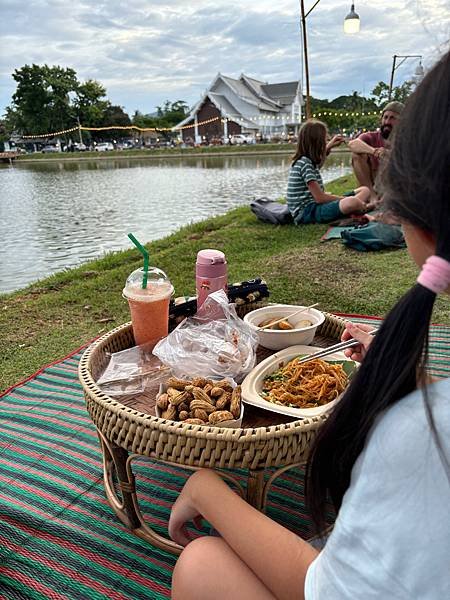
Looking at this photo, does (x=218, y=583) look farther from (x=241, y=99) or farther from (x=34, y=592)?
(x=241, y=99)

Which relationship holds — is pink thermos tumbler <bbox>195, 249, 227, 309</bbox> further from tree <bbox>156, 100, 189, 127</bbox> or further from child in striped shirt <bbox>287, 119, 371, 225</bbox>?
tree <bbox>156, 100, 189, 127</bbox>

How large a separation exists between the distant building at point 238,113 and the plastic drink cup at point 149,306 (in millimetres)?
42570

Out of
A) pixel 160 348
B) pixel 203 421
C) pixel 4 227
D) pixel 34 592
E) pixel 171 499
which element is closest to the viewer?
pixel 203 421

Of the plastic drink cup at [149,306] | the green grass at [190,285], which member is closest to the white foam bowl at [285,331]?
the plastic drink cup at [149,306]

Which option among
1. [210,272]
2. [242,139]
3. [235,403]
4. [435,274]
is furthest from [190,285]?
[242,139]

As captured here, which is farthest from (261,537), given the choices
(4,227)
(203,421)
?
(4,227)

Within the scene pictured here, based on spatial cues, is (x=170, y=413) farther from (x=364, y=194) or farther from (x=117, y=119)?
(x=117, y=119)

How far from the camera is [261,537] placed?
36.1 inches

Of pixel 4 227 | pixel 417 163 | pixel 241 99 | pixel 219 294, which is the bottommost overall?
pixel 4 227

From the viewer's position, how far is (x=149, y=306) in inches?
66.8

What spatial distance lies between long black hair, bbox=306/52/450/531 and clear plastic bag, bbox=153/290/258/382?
772 mm

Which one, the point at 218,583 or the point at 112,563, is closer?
the point at 218,583

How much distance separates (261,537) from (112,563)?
801mm

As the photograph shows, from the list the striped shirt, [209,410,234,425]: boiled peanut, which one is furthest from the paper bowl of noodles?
the striped shirt
